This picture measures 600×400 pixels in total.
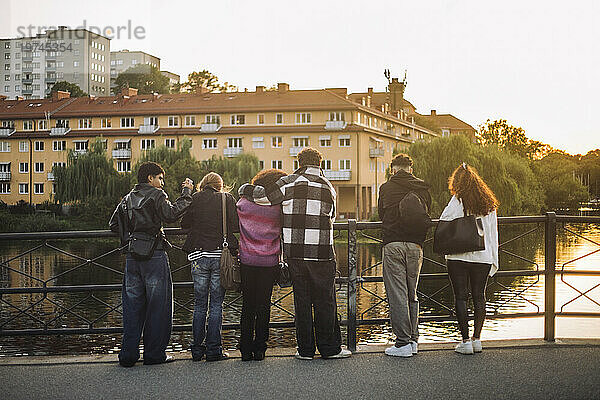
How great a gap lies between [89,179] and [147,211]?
54.8 metres

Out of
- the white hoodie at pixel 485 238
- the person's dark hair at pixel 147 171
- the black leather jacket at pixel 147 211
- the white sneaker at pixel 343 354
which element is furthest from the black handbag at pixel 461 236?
the person's dark hair at pixel 147 171

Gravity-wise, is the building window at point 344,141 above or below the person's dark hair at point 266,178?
above

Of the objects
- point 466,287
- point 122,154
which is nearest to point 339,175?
point 122,154

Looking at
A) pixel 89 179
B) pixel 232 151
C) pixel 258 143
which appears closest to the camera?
pixel 89 179

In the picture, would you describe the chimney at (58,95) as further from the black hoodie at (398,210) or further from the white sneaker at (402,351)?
the white sneaker at (402,351)

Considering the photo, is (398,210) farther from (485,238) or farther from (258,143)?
(258,143)

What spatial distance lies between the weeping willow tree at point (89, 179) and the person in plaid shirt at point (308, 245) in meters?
52.7

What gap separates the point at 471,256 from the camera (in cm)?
690

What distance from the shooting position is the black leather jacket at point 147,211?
666 centimetres

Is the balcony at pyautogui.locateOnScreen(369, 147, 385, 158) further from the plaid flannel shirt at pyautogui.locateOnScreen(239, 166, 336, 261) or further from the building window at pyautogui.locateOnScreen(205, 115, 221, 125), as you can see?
the plaid flannel shirt at pyautogui.locateOnScreen(239, 166, 336, 261)

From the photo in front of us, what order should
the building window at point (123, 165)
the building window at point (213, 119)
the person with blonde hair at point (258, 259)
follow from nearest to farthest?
the person with blonde hair at point (258, 259) → the building window at point (213, 119) → the building window at point (123, 165)

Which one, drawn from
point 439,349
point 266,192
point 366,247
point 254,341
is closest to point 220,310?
point 254,341

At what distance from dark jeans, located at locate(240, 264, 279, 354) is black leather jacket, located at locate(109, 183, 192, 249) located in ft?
2.68

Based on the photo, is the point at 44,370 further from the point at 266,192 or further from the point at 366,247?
the point at 366,247
